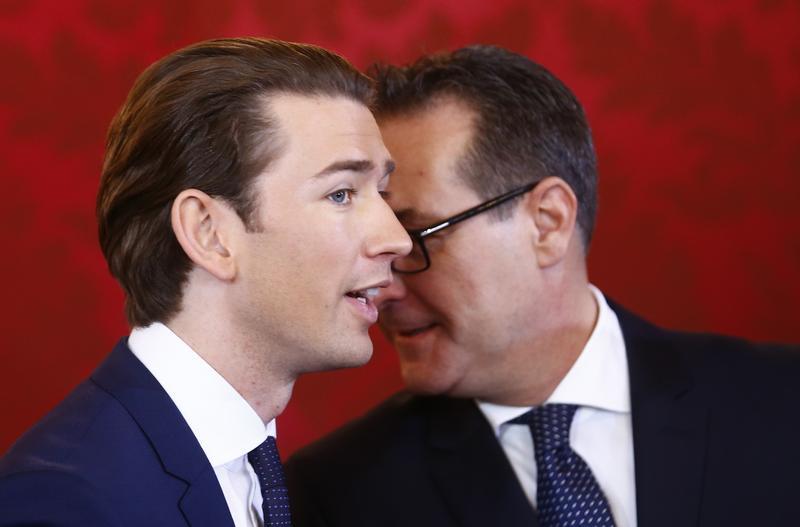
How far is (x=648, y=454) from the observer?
6.87 ft

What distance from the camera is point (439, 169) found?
222 centimetres

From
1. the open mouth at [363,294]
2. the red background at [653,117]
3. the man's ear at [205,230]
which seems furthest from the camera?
the red background at [653,117]

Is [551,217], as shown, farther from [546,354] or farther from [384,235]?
[384,235]

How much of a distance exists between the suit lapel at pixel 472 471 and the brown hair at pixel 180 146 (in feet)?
2.25

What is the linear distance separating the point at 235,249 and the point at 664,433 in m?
0.86

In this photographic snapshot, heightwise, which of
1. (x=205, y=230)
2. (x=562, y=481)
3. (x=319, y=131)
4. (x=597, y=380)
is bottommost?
(x=562, y=481)

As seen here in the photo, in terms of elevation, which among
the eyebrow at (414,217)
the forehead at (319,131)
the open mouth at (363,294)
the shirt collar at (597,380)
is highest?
the forehead at (319,131)

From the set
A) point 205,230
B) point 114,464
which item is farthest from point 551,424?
point 114,464

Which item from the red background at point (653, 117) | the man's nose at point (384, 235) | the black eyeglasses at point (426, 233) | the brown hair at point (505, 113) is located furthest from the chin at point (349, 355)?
the red background at point (653, 117)

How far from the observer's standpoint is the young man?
5.64 ft

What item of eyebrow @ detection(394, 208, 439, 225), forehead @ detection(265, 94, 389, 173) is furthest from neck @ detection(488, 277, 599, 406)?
forehead @ detection(265, 94, 389, 173)

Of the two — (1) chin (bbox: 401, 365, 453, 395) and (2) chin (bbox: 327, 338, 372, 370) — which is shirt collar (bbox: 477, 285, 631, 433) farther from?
(2) chin (bbox: 327, 338, 372, 370)

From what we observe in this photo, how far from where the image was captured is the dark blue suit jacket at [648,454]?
2.06 meters

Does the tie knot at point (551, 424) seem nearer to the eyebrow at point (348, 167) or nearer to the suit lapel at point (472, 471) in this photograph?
the suit lapel at point (472, 471)
